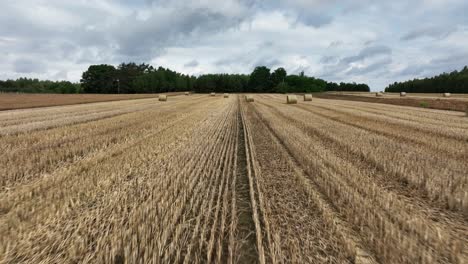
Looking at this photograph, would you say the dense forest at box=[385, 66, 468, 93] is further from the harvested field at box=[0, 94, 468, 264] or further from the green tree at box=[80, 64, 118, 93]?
the green tree at box=[80, 64, 118, 93]

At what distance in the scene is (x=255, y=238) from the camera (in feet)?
7.98

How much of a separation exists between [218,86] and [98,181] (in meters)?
107

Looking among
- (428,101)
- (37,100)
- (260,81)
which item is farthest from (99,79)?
(428,101)

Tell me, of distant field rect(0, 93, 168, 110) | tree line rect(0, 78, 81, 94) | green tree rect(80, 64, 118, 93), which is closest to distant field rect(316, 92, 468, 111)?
distant field rect(0, 93, 168, 110)

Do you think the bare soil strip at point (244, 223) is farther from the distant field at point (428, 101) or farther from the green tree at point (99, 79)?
the green tree at point (99, 79)

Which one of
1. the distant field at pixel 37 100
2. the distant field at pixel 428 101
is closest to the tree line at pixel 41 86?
the distant field at pixel 37 100

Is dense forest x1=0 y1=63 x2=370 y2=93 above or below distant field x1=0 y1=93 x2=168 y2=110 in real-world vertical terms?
above

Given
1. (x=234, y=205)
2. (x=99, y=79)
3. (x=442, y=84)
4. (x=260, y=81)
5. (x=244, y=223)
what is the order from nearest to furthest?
(x=244, y=223)
(x=234, y=205)
(x=442, y=84)
(x=260, y=81)
(x=99, y=79)

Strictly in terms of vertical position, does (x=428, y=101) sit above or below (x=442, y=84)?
below

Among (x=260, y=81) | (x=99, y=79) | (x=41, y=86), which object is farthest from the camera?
(x=41, y=86)

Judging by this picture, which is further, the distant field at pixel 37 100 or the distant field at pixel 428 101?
the distant field at pixel 37 100

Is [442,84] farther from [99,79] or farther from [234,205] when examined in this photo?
[99,79]

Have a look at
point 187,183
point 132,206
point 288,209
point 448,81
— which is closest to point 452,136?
point 288,209

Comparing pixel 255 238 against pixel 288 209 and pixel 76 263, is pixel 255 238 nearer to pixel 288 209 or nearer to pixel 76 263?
pixel 288 209
